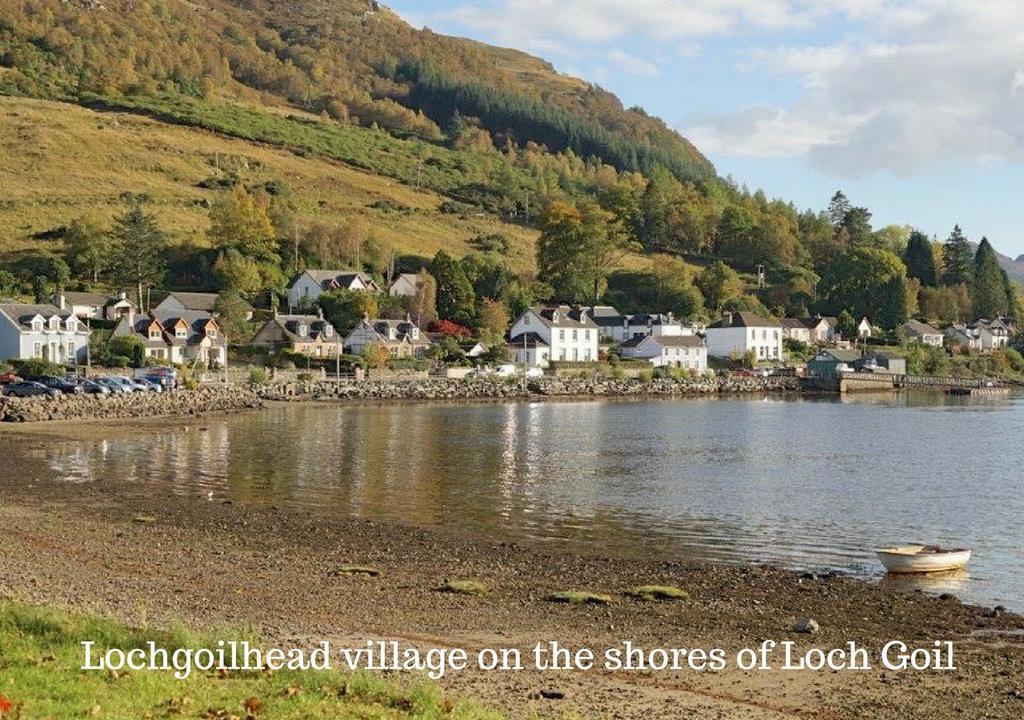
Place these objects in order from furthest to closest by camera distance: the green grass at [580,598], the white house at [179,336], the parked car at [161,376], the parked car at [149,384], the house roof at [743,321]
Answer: the house roof at [743,321]
the white house at [179,336]
the parked car at [161,376]
the parked car at [149,384]
the green grass at [580,598]

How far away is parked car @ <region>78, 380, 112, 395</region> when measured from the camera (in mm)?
65544

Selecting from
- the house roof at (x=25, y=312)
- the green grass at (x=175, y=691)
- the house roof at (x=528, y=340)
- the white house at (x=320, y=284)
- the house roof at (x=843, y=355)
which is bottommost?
the green grass at (x=175, y=691)

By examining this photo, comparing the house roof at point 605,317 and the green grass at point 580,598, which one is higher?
the house roof at point 605,317

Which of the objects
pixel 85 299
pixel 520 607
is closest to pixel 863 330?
pixel 85 299

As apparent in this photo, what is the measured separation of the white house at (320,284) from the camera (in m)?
104

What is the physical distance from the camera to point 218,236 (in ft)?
365

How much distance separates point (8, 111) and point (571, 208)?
7882 centimetres

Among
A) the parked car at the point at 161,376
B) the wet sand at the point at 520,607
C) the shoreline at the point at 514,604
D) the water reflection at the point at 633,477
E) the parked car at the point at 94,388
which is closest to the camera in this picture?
the wet sand at the point at 520,607

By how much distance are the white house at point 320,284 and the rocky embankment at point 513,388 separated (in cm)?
1923

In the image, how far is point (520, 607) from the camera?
1858 centimetres

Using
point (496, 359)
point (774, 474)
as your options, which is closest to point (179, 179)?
point (496, 359)

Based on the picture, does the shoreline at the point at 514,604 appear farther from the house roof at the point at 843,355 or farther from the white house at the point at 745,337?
the house roof at the point at 843,355

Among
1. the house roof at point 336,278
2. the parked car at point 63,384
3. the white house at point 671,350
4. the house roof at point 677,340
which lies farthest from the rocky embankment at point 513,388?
the house roof at point 336,278

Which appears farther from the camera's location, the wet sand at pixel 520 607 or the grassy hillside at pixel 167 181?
the grassy hillside at pixel 167 181
